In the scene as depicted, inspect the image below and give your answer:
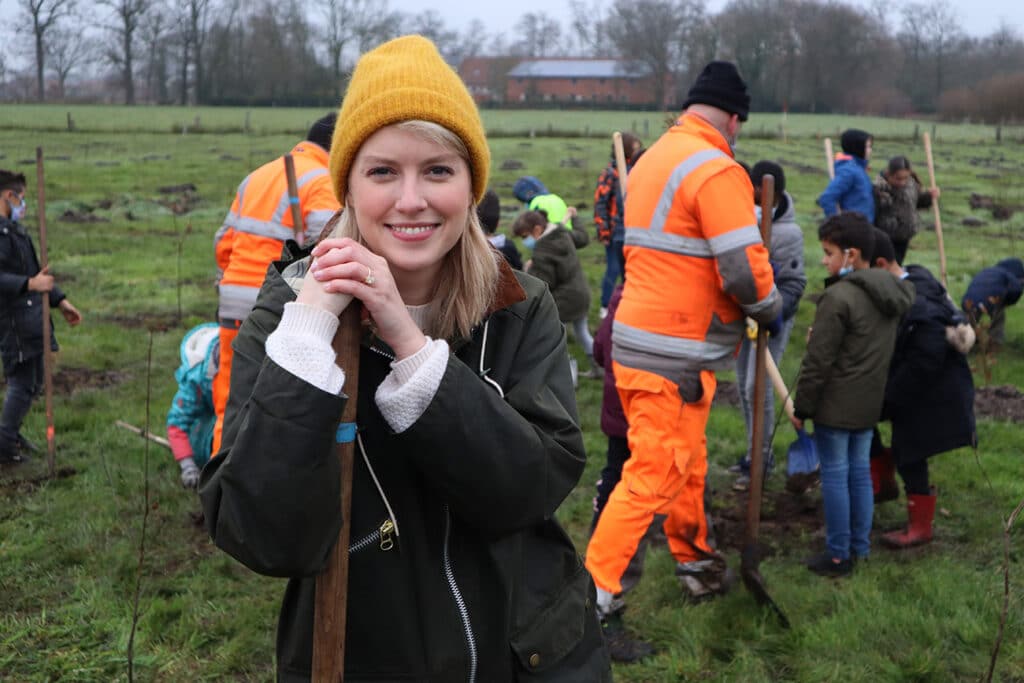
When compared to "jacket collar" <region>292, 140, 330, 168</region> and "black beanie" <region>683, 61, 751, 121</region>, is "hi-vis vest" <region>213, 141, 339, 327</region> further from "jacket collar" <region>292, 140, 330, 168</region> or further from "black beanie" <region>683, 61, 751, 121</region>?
"black beanie" <region>683, 61, 751, 121</region>

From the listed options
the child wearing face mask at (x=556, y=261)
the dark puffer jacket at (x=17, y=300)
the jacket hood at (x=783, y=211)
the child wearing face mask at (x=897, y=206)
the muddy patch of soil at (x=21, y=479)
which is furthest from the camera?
the child wearing face mask at (x=897, y=206)

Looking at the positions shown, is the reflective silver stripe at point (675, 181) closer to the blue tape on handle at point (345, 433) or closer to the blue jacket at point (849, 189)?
the blue tape on handle at point (345, 433)

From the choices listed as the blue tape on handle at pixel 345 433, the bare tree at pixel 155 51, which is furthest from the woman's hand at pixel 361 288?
the bare tree at pixel 155 51

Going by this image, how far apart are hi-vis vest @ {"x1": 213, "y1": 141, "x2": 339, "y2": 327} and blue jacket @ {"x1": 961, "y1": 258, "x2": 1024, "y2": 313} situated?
5.43 m

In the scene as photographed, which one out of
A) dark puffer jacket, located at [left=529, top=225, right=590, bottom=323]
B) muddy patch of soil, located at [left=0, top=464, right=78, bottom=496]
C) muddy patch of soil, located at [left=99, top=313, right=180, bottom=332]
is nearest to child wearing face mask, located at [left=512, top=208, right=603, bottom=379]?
dark puffer jacket, located at [left=529, top=225, right=590, bottom=323]

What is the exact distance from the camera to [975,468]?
21.2 feet

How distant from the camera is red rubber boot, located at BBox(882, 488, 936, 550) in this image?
17.6ft

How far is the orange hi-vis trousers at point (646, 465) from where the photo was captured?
4.26 metres

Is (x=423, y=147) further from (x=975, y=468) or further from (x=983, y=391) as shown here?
(x=983, y=391)

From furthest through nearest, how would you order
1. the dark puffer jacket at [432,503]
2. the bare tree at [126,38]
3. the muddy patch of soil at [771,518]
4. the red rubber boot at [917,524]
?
the bare tree at [126,38]
the muddy patch of soil at [771,518]
the red rubber boot at [917,524]
the dark puffer jacket at [432,503]

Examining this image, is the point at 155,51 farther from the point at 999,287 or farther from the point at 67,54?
the point at 999,287

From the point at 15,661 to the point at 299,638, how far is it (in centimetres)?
→ 312

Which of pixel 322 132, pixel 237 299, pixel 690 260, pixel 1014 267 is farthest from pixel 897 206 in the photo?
pixel 237 299

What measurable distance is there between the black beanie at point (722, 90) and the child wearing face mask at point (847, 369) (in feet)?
3.32
